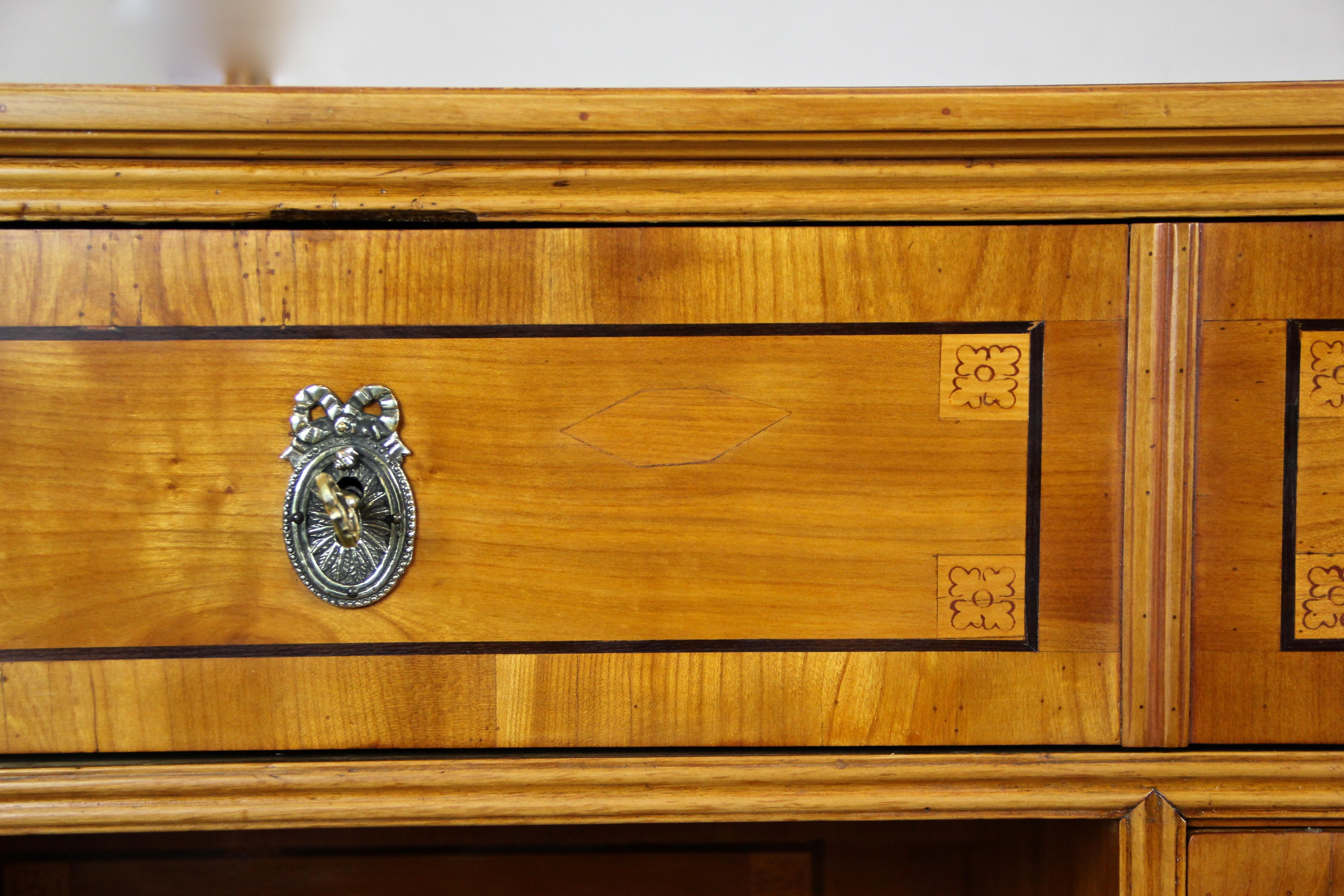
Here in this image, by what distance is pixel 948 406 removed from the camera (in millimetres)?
418

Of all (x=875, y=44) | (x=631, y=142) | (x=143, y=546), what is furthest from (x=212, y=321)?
(x=875, y=44)

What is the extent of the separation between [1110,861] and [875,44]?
0.74 meters

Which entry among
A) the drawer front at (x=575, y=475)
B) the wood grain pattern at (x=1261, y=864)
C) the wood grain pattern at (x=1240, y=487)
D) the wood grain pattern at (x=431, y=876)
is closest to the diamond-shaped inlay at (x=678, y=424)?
the drawer front at (x=575, y=475)

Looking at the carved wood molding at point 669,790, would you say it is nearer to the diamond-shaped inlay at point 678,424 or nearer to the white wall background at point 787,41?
the diamond-shaped inlay at point 678,424

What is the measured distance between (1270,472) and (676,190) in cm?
33

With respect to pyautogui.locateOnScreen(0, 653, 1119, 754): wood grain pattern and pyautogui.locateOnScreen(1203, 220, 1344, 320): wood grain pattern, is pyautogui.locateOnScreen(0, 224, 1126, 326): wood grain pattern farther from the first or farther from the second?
pyautogui.locateOnScreen(0, 653, 1119, 754): wood grain pattern

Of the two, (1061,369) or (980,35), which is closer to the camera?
(1061,369)

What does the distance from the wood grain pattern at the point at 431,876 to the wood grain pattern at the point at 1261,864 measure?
36 cm

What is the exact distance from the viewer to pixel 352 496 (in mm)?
407

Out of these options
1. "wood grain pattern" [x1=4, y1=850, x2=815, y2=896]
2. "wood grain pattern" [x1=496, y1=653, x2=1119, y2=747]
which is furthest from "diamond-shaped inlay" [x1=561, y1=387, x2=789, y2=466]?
"wood grain pattern" [x1=4, y1=850, x2=815, y2=896]

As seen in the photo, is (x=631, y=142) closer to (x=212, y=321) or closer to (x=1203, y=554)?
(x=212, y=321)

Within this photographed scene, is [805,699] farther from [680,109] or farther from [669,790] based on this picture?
[680,109]

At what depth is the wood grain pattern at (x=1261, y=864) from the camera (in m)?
0.42

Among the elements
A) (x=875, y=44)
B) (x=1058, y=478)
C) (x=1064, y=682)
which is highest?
(x=875, y=44)
